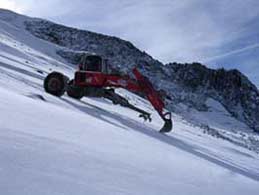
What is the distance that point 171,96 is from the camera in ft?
191

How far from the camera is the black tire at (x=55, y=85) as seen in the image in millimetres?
14795

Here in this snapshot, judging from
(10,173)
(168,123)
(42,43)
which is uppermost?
(42,43)

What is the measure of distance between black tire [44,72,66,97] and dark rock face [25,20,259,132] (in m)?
33.5

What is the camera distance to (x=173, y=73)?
74375 millimetres

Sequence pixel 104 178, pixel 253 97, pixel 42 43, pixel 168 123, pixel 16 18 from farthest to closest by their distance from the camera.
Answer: pixel 253 97
pixel 16 18
pixel 42 43
pixel 168 123
pixel 104 178

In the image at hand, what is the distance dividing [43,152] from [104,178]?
2.34 feet

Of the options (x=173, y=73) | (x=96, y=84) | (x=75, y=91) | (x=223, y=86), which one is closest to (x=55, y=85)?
(x=75, y=91)

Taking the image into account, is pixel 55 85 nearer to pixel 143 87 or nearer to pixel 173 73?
pixel 143 87

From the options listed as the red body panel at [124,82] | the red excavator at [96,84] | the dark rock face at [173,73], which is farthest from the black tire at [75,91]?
the dark rock face at [173,73]

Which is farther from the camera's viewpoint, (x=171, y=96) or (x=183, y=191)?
(x=171, y=96)

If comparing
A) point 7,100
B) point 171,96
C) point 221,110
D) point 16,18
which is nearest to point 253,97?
point 221,110

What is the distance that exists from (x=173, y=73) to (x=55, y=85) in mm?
60185

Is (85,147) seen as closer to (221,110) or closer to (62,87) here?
(62,87)

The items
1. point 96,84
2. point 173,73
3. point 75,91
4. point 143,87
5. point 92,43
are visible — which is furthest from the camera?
point 173,73
